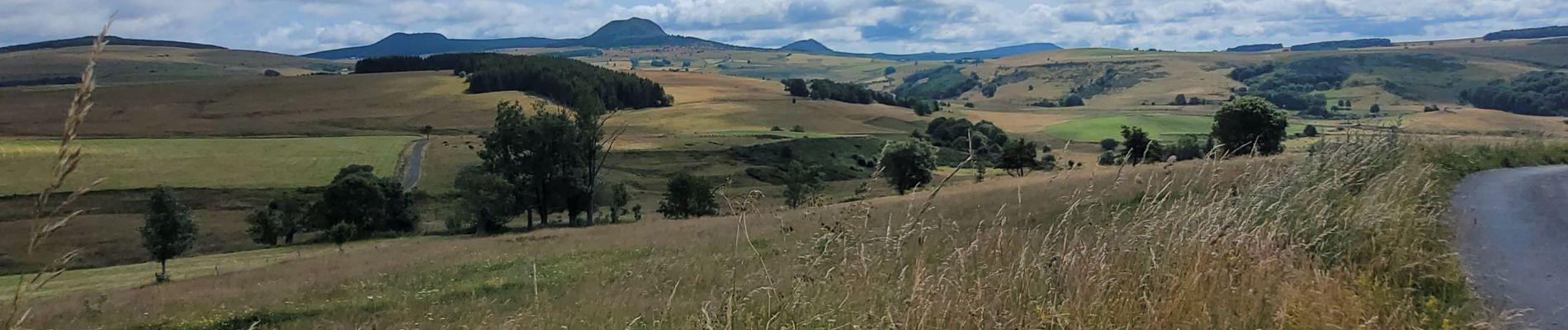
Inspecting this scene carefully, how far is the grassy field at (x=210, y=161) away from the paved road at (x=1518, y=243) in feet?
275

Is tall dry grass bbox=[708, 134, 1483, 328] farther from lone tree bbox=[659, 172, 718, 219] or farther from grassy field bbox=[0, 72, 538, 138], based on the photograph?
grassy field bbox=[0, 72, 538, 138]

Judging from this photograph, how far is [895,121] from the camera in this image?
160875mm

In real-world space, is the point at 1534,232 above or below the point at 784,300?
below

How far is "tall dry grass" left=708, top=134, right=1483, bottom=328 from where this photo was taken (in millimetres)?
5082

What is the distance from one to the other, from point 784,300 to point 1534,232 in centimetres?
1044

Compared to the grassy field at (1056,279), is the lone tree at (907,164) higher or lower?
lower

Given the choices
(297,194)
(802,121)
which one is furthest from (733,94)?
(297,194)

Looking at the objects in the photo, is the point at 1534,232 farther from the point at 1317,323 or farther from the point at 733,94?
the point at 733,94

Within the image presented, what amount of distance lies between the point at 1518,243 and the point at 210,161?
104012mm

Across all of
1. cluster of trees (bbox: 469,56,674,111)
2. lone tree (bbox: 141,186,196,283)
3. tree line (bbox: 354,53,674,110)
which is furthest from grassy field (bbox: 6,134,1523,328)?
cluster of trees (bbox: 469,56,674,111)

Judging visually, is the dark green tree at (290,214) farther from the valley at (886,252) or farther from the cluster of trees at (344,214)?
the valley at (886,252)

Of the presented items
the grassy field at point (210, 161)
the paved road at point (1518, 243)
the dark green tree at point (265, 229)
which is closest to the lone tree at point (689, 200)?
the dark green tree at point (265, 229)

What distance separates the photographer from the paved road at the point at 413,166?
86.3m

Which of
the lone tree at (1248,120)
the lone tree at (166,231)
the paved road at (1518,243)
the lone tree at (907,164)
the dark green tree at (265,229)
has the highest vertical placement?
the paved road at (1518,243)
